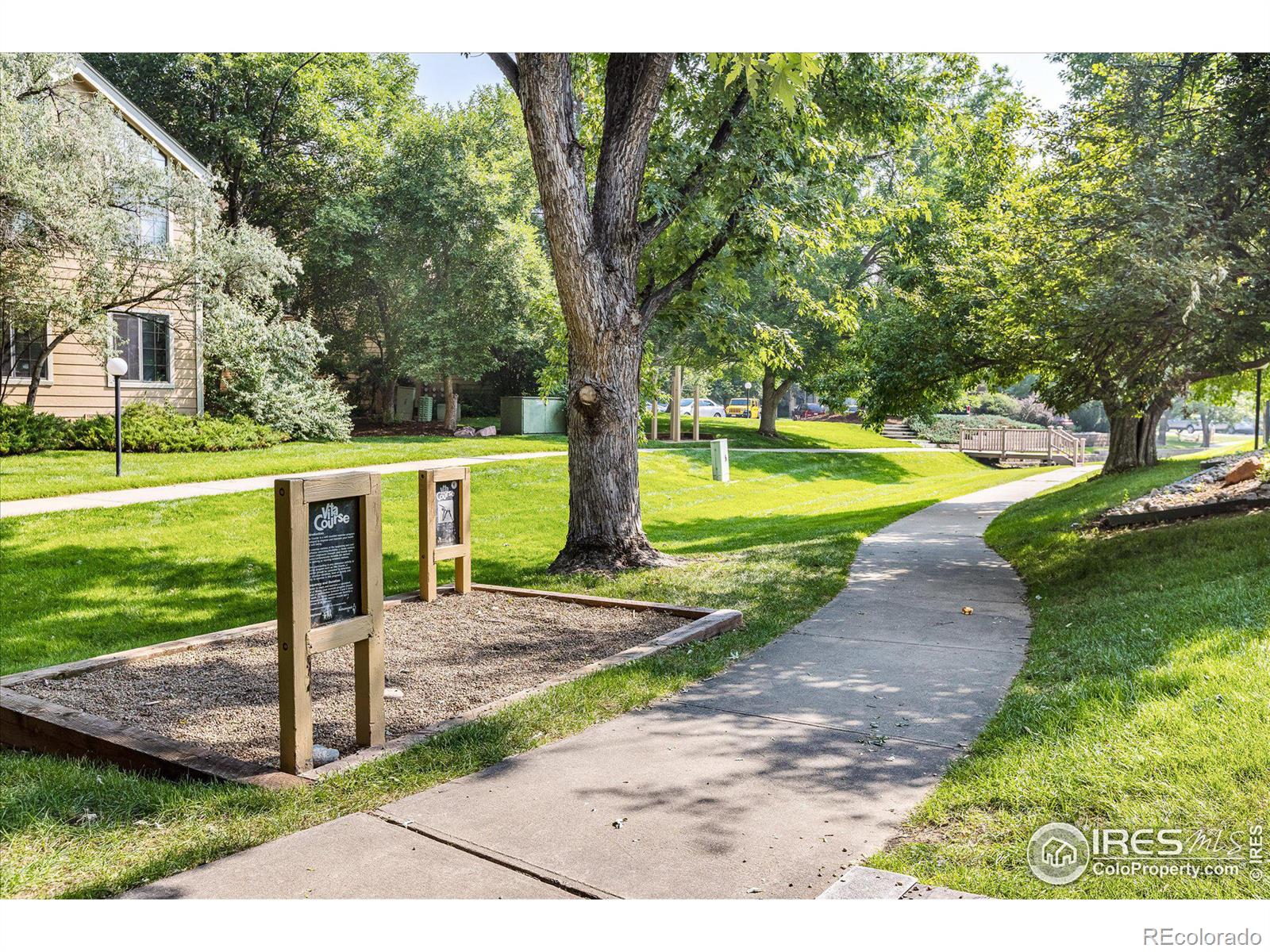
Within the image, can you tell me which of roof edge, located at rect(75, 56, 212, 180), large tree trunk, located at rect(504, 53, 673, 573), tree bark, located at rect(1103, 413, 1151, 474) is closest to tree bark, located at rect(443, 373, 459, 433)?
roof edge, located at rect(75, 56, 212, 180)

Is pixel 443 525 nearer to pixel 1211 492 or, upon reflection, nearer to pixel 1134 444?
pixel 1211 492

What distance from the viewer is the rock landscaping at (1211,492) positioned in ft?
30.9

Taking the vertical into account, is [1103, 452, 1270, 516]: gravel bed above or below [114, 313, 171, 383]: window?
A: below

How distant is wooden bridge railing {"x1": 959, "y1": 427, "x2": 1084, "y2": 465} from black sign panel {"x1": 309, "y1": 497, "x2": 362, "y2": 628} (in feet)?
106

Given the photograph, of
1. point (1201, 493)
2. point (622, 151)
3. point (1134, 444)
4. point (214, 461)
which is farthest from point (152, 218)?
point (1134, 444)

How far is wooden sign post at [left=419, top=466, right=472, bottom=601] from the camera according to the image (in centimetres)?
788

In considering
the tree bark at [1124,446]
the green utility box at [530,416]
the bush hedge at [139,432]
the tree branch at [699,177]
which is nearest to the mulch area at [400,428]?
the green utility box at [530,416]

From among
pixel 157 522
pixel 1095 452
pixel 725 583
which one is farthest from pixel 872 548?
pixel 1095 452

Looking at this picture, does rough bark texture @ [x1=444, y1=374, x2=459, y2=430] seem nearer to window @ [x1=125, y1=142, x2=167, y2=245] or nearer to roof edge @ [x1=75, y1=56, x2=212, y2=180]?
roof edge @ [x1=75, y1=56, x2=212, y2=180]

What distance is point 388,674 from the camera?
570cm

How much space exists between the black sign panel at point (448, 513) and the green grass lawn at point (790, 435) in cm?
1905

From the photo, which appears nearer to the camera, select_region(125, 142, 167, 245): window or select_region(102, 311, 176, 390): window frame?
select_region(125, 142, 167, 245): window

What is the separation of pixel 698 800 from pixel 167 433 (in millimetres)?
16523

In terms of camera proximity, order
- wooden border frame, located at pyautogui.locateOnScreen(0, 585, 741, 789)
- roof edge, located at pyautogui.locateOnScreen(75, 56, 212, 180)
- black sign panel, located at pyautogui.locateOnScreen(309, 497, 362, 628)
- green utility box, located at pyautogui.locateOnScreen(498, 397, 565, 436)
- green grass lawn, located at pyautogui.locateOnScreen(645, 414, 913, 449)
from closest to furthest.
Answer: wooden border frame, located at pyautogui.locateOnScreen(0, 585, 741, 789), black sign panel, located at pyautogui.locateOnScreen(309, 497, 362, 628), roof edge, located at pyautogui.locateOnScreen(75, 56, 212, 180), green utility box, located at pyautogui.locateOnScreen(498, 397, 565, 436), green grass lawn, located at pyautogui.locateOnScreen(645, 414, 913, 449)
